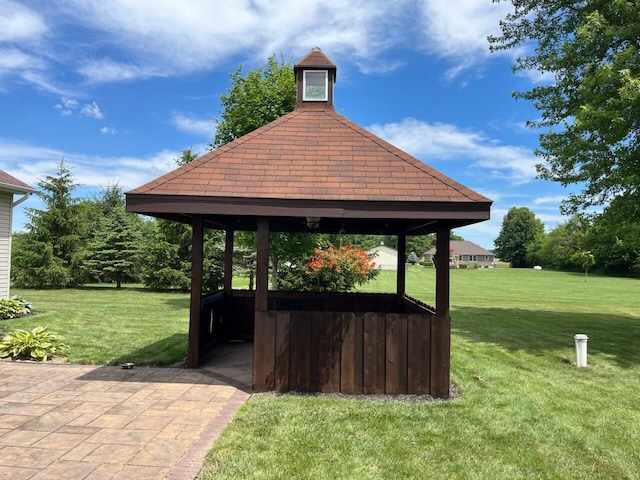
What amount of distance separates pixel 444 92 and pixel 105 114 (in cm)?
1728

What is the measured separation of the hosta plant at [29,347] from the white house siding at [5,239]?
5.93m

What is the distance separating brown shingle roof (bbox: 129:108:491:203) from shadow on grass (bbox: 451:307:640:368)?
547 centimetres

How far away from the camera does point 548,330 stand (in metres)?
11.4

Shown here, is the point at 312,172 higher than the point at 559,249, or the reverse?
the point at 559,249

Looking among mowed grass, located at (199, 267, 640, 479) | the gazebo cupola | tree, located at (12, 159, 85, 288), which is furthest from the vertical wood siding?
tree, located at (12, 159, 85, 288)

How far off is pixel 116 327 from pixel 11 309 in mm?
3277

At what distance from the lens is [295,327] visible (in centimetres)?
534

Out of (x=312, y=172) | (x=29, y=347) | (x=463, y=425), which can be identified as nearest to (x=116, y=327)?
(x=29, y=347)

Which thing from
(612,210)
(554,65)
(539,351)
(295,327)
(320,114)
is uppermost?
(554,65)

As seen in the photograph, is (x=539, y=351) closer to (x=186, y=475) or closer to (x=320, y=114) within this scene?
(x=320, y=114)

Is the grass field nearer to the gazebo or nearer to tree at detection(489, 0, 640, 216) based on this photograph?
the gazebo

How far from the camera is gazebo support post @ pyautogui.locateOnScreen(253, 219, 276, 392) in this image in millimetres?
5277

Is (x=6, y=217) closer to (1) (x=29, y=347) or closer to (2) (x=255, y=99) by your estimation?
(1) (x=29, y=347)

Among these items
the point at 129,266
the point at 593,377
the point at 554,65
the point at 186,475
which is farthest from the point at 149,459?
the point at 129,266
